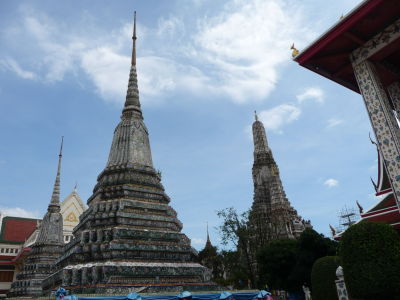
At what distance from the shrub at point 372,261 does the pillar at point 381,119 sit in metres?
0.98

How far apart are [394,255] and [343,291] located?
2431 millimetres

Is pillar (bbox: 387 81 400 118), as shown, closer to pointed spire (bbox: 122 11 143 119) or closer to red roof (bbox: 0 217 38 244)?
pointed spire (bbox: 122 11 143 119)

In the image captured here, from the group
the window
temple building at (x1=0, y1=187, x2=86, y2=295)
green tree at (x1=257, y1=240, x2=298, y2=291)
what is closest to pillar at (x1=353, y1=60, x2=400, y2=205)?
green tree at (x1=257, y1=240, x2=298, y2=291)

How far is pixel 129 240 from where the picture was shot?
12773 mm

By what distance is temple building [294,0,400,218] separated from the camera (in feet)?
21.4

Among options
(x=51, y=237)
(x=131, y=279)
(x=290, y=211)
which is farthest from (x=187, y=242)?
(x=290, y=211)

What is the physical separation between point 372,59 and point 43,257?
26.8 m

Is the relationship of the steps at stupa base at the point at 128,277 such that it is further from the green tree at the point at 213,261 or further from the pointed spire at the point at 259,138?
the pointed spire at the point at 259,138

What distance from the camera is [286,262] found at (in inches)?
655

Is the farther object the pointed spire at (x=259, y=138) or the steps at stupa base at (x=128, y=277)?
the pointed spire at (x=259, y=138)

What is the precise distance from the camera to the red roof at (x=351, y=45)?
21.8ft

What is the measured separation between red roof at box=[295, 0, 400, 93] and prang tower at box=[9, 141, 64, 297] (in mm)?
24022

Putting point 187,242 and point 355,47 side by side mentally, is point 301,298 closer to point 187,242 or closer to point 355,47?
point 187,242

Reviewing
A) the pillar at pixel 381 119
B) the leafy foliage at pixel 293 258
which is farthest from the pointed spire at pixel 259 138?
the pillar at pixel 381 119
